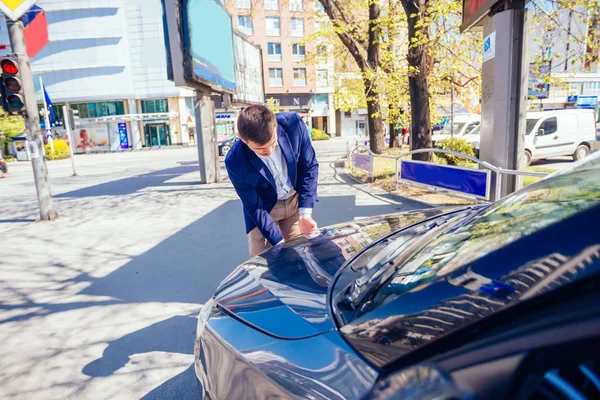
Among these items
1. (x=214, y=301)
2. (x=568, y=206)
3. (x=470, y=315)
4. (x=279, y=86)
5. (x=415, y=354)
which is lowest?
(x=214, y=301)

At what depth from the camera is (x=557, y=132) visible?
44.8 feet

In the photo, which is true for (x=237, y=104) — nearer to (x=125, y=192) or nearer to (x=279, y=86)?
(x=125, y=192)

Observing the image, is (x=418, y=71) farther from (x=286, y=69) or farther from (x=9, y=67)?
(x=286, y=69)

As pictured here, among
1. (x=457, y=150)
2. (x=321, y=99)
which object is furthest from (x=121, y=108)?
(x=457, y=150)

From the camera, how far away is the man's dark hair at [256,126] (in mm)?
2568

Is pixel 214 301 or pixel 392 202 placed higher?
pixel 214 301

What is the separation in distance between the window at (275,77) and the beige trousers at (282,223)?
4765 cm

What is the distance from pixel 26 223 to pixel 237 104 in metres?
8.87

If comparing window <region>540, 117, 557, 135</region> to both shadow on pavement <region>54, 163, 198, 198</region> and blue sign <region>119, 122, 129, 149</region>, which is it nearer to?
shadow on pavement <region>54, 163, 198, 198</region>

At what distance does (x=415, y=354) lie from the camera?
1.03 metres

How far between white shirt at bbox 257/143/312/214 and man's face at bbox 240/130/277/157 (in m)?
0.10

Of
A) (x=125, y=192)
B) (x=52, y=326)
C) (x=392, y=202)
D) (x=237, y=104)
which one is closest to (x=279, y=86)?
(x=237, y=104)

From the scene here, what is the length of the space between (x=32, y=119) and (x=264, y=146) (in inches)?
296

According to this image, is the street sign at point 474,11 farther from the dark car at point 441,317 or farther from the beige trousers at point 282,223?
the dark car at point 441,317
